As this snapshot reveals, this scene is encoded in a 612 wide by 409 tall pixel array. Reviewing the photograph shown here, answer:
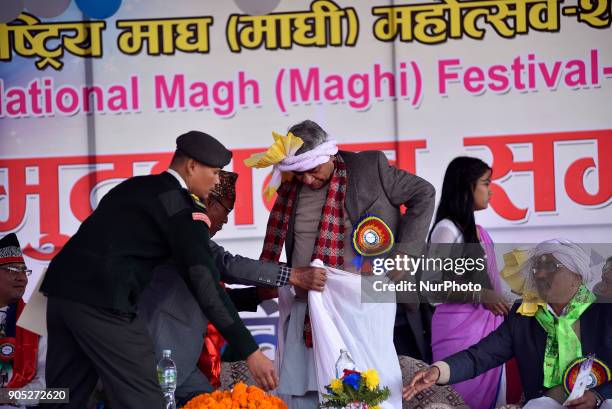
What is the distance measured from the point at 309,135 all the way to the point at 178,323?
91 centimetres

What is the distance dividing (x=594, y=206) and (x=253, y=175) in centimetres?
203

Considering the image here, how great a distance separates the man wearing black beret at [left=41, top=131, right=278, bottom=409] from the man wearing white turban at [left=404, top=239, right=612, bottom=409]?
0.92 m

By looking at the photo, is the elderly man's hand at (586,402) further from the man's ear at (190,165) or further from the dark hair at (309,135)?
the man's ear at (190,165)

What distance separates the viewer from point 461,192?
15.8ft

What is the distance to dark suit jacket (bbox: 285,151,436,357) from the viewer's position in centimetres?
398

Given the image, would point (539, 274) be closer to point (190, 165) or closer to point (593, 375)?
point (593, 375)

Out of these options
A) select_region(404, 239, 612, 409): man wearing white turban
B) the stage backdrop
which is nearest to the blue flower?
select_region(404, 239, 612, 409): man wearing white turban

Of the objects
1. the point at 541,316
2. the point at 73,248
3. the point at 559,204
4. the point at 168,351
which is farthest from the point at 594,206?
the point at 73,248

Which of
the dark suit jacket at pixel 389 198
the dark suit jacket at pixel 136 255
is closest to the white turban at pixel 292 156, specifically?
the dark suit jacket at pixel 389 198

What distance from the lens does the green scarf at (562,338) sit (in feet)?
11.9

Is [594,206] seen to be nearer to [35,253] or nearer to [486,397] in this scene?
[486,397]

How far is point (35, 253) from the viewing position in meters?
5.89

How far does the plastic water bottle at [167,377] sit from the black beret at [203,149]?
0.73 meters

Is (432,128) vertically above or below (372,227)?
above
